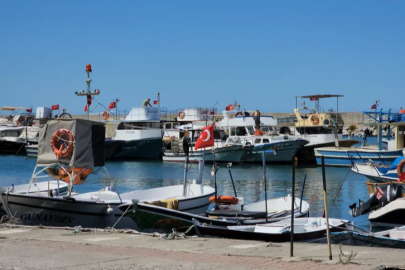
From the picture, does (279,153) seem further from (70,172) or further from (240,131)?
(70,172)

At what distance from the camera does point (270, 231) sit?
14.5 m

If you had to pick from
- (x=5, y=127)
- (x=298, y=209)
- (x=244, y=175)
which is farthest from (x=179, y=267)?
(x=5, y=127)

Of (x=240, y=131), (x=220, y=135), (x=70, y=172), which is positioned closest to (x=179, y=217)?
(x=70, y=172)

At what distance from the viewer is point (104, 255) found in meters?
10.3

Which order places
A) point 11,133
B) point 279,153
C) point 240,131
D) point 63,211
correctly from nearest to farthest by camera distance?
point 63,211
point 279,153
point 240,131
point 11,133

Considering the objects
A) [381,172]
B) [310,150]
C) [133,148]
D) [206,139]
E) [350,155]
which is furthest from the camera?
[133,148]

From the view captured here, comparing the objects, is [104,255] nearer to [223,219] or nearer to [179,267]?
[179,267]

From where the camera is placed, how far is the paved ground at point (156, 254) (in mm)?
9297

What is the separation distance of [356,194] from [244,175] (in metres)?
12.5

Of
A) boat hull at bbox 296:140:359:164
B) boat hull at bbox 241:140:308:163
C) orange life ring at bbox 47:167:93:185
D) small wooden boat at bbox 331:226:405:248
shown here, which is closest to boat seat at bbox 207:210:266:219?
small wooden boat at bbox 331:226:405:248

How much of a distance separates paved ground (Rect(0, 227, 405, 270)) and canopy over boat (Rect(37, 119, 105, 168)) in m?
2.90

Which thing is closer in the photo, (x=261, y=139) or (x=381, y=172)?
(x=381, y=172)

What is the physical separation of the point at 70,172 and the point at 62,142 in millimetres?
944

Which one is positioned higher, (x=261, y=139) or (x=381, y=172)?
(x=261, y=139)
